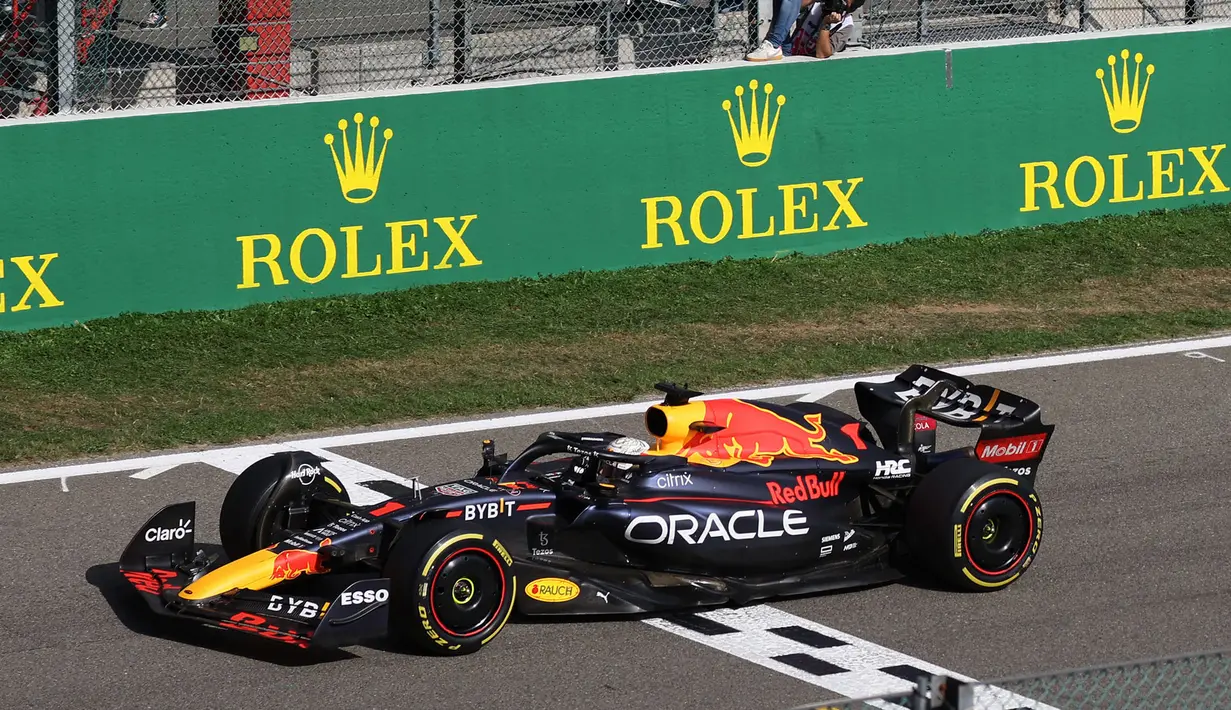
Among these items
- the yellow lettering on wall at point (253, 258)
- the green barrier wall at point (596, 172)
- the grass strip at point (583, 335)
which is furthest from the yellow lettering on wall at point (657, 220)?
the yellow lettering on wall at point (253, 258)

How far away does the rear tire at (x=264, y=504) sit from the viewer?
8242mm

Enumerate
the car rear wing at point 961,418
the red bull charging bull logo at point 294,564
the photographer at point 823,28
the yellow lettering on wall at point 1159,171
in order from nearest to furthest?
the red bull charging bull logo at point 294,564
the car rear wing at point 961,418
the photographer at point 823,28
the yellow lettering on wall at point 1159,171

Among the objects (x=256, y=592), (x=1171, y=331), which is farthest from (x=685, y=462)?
(x=1171, y=331)

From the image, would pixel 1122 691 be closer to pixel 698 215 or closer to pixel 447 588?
pixel 447 588

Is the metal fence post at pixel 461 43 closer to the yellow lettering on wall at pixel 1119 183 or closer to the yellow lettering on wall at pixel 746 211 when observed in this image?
the yellow lettering on wall at pixel 746 211

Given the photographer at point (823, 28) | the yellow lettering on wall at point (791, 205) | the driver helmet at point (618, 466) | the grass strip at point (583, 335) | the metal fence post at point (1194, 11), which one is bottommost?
→ the driver helmet at point (618, 466)

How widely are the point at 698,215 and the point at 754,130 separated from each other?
839mm

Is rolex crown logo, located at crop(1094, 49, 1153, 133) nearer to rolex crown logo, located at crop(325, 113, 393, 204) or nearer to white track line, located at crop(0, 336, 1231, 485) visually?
white track line, located at crop(0, 336, 1231, 485)

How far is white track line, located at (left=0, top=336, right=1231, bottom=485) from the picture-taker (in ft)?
34.0

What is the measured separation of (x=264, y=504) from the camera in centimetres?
825

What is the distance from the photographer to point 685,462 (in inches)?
323

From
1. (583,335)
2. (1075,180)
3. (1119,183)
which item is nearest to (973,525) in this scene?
(583,335)

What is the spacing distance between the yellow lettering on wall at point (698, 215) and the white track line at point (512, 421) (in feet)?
8.91

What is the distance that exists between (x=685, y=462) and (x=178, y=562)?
2355 mm
